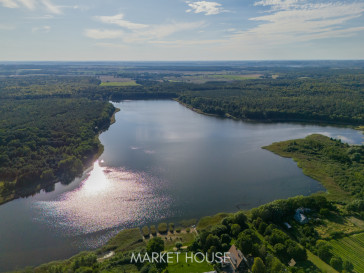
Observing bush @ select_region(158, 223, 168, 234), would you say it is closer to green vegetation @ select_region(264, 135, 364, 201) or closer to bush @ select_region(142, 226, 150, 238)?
bush @ select_region(142, 226, 150, 238)

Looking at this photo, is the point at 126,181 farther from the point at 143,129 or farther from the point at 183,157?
the point at 143,129

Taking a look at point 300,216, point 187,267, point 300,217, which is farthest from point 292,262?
point 187,267

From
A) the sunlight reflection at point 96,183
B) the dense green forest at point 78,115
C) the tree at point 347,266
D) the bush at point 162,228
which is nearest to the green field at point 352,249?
the tree at point 347,266

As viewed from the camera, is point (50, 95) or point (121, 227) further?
point (50, 95)

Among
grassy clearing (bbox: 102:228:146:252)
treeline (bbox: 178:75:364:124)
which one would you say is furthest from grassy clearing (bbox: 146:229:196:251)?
treeline (bbox: 178:75:364:124)

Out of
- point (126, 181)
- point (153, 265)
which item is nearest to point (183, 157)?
point (126, 181)

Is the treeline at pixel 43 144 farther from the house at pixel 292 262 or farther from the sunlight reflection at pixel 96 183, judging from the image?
the house at pixel 292 262
